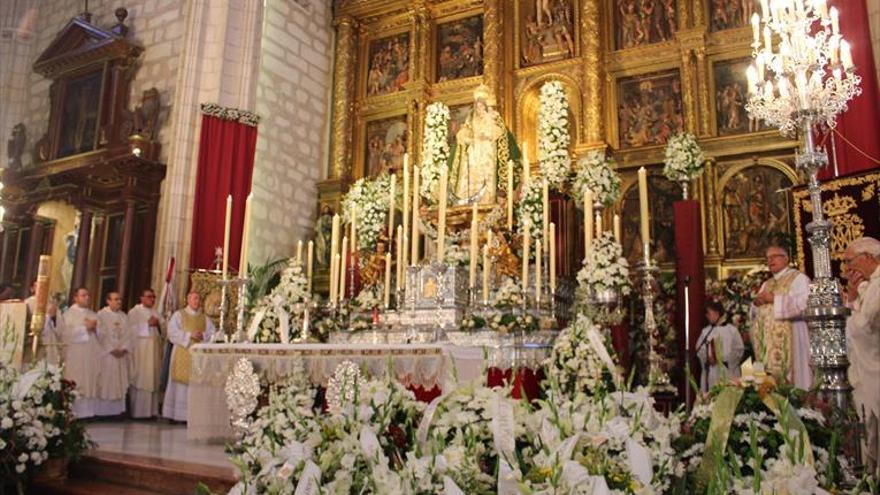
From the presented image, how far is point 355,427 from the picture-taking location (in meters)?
1.77

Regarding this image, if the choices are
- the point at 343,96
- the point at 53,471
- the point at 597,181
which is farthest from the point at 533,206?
the point at 343,96

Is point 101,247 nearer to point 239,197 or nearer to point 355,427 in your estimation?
point 239,197

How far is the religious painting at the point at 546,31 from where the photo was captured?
1194 centimetres

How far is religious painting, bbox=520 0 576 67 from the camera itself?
1194 centimetres

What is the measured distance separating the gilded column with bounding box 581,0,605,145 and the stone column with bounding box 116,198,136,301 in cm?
750

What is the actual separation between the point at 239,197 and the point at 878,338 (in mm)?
9181

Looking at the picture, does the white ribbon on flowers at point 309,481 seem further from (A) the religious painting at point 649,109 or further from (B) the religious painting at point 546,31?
(B) the religious painting at point 546,31

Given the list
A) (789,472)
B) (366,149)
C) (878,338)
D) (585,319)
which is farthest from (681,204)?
(789,472)

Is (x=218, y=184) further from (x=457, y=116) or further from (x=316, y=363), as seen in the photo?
(x=316, y=363)

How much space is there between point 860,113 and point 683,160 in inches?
82.2

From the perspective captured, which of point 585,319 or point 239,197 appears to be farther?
point 239,197

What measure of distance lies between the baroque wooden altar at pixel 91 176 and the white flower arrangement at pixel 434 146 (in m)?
4.35

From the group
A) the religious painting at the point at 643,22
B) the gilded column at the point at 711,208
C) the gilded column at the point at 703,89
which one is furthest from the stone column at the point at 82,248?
the gilded column at the point at 703,89

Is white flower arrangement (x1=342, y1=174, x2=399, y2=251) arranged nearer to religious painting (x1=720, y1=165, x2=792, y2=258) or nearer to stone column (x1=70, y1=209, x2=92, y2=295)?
stone column (x1=70, y1=209, x2=92, y2=295)
